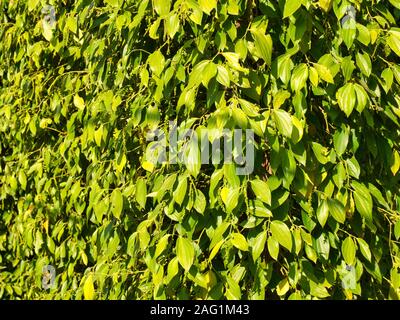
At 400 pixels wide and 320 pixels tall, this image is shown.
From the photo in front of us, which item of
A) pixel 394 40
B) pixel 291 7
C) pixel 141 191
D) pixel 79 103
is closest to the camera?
pixel 291 7

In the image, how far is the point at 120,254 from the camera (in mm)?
2070

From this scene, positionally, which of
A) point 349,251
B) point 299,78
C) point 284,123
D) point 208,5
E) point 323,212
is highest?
point 208,5

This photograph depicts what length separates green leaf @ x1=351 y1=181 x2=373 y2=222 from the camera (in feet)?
5.31

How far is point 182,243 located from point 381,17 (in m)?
0.90

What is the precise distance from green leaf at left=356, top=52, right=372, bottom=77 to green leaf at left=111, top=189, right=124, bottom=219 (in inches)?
32.7

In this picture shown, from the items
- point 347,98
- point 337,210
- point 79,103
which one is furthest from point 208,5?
point 79,103

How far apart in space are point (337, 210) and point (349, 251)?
0.45 feet

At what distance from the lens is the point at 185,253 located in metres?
1.59

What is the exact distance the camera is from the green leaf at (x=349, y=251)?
Answer: 164 centimetres

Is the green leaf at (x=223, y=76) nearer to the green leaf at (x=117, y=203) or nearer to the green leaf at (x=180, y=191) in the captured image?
the green leaf at (x=180, y=191)

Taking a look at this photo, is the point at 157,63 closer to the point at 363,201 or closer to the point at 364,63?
the point at 364,63

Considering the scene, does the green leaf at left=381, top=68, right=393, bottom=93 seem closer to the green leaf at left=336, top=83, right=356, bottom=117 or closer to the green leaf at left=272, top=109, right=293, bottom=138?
the green leaf at left=336, top=83, right=356, bottom=117
